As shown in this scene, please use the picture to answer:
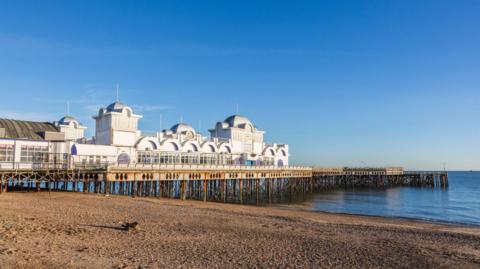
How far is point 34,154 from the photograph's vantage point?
28719mm

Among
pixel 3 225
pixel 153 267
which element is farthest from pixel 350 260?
pixel 3 225

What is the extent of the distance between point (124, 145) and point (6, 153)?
14881 mm

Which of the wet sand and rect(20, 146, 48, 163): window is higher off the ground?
rect(20, 146, 48, 163): window

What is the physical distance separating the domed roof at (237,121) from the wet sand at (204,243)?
45481 millimetres

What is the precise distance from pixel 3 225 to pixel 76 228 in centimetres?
235

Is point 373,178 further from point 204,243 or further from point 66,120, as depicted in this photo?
point 204,243

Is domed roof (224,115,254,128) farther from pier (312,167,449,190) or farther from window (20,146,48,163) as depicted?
window (20,146,48,163)

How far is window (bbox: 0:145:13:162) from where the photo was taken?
27.1m

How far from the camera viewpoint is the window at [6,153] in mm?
27094

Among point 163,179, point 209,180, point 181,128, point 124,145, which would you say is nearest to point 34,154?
point 163,179

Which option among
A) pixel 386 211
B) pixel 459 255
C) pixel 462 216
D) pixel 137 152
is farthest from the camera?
pixel 137 152

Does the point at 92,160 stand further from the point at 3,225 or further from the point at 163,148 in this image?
the point at 3,225

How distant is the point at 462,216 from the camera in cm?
3173

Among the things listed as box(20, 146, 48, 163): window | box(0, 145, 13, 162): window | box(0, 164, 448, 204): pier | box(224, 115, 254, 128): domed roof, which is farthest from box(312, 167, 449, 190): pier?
box(0, 145, 13, 162): window
